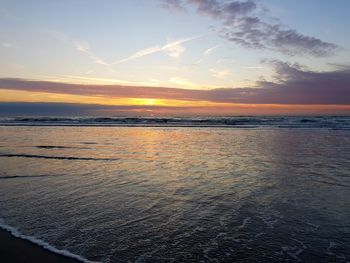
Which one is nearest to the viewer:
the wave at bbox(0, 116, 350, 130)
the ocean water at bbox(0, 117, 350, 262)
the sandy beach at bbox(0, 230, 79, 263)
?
the sandy beach at bbox(0, 230, 79, 263)

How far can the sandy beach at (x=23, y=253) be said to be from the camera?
4871 millimetres

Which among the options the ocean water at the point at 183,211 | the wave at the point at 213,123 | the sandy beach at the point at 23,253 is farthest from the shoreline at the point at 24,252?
the wave at the point at 213,123

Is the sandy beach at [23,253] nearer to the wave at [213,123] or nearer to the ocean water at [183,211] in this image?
the ocean water at [183,211]

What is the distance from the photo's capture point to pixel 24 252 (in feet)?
16.9

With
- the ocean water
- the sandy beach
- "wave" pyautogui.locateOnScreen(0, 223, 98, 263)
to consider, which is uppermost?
the ocean water

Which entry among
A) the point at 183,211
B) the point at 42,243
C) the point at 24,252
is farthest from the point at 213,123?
the point at 24,252

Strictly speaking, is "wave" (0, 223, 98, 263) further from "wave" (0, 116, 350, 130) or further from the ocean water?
"wave" (0, 116, 350, 130)

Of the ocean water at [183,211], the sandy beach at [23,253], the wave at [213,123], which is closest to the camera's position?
the sandy beach at [23,253]

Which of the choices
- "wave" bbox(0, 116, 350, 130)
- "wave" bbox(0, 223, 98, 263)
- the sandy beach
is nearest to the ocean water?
"wave" bbox(0, 223, 98, 263)

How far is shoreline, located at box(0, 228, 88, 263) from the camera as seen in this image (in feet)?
16.0

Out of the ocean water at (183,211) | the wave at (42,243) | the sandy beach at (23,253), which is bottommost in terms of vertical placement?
the sandy beach at (23,253)

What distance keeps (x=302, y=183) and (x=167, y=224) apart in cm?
526

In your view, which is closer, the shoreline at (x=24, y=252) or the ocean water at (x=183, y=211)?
the shoreline at (x=24, y=252)

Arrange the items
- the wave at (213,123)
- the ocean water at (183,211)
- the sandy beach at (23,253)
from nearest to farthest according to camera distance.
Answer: the sandy beach at (23,253)
the ocean water at (183,211)
the wave at (213,123)
